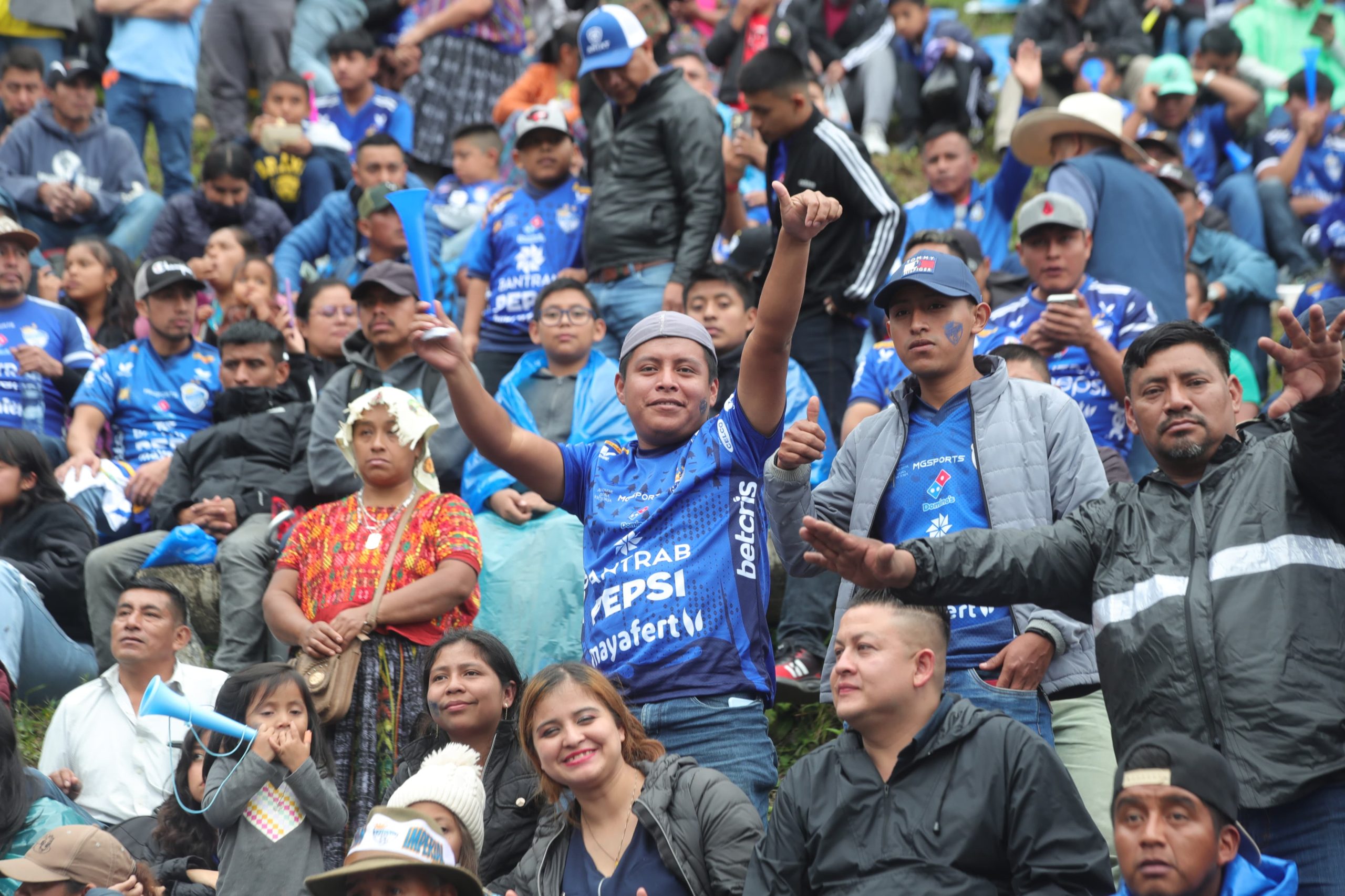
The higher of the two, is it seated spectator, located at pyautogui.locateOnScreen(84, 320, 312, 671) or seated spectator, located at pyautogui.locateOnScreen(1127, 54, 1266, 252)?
seated spectator, located at pyautogui.locateOnScreen(1127, 54, 1266, 252)

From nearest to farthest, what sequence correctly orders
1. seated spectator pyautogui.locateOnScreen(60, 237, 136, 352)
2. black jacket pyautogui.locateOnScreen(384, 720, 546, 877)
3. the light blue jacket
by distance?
1. black jacket pyautogui.locateOnScreen(384, 720, 546, 877)
2. the light blue jacket
3. seated spectator pyautogui.locateOnScreen(60, 237, 136, 352)

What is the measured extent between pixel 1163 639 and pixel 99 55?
12.7 m

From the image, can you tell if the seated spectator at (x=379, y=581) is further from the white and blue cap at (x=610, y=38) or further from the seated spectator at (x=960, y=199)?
the seated spectator at (x=960, y=199)

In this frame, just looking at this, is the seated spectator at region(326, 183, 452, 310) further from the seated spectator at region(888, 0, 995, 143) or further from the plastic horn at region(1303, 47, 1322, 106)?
the plastic horn at region(1303, 47, 1322, 106)

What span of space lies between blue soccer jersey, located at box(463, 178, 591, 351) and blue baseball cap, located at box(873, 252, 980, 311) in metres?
4.05

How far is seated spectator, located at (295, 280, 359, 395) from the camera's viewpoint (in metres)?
8.62

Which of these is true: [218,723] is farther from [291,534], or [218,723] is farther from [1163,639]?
[1163,639]

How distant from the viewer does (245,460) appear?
7.60 metres

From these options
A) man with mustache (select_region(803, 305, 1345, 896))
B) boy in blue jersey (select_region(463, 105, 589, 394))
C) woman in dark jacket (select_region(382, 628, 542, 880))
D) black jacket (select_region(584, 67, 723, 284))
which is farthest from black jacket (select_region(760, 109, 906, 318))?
man with mustache (select_region(803, 305, 1345, 896))

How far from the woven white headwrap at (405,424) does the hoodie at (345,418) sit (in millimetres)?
735

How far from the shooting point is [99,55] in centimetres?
1394

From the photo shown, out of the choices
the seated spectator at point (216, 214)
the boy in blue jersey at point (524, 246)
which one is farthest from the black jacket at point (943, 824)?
the seated spectator at point (216, 214)

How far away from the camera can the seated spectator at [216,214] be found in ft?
36.0

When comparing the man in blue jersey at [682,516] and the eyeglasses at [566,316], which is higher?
the eyeglasses at [566,316]
